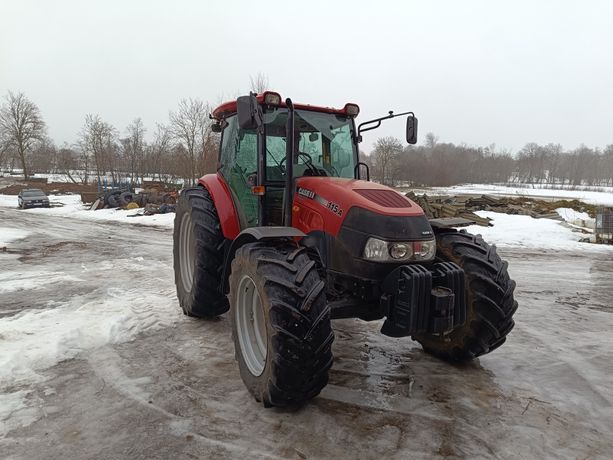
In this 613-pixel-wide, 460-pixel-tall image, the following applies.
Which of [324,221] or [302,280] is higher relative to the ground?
[324,221]

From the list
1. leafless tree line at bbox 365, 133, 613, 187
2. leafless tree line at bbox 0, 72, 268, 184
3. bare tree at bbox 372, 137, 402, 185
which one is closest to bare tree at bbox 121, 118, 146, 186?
leafless tree line at bbox 0, 72, 268, 184

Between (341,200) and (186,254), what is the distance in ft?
9.34

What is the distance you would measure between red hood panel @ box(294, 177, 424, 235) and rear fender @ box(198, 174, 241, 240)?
0.95 metres

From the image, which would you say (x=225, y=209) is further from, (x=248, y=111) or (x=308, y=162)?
(x=248, y=111)

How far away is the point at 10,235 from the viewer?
12.6 meters

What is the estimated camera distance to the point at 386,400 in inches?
126

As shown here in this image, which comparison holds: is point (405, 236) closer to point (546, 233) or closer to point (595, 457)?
point (595, 457)

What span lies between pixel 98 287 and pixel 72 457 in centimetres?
417

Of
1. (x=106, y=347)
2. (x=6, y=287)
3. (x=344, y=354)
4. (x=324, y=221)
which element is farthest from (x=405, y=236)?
(x=6, y=287)

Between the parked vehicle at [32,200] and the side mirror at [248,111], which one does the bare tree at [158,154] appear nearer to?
the parked vehicle at [32,200]

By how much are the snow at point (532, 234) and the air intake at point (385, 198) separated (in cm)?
900

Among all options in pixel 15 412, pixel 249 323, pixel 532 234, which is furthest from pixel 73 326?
pixel 532 234

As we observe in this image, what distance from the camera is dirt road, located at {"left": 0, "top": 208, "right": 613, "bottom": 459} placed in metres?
2.66

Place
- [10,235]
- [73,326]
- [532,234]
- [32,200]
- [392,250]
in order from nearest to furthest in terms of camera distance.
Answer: [392,250] → [73,326] → [10,235] → [532,234] → [32,200]
